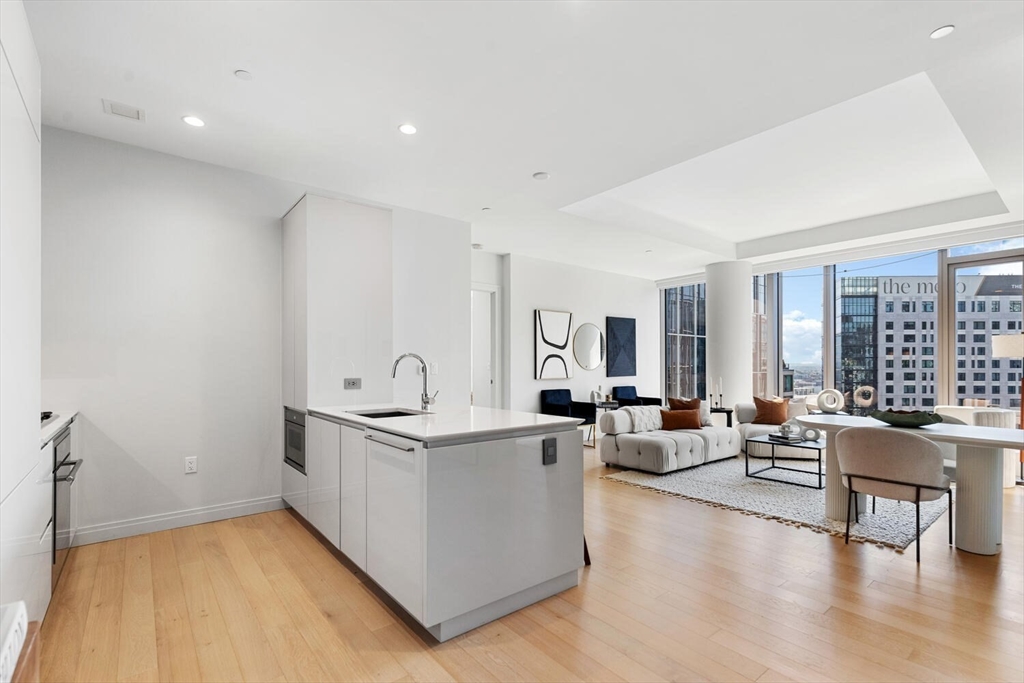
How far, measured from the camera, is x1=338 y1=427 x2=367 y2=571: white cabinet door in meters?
2.54

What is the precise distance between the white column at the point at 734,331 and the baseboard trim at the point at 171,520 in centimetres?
575

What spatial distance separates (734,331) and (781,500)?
10.9 feet

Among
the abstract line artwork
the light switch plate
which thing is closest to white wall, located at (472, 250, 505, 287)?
the abstract line artwork

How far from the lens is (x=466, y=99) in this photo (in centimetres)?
277

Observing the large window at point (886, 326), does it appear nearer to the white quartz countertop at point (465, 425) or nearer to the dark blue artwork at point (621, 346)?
the dark blue artwork at point (621, 346)

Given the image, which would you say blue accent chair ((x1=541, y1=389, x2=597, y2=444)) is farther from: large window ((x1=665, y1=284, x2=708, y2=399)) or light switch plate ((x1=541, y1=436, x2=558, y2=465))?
light switch plate ((x1=541, y1=436, x2=558, y2=465))

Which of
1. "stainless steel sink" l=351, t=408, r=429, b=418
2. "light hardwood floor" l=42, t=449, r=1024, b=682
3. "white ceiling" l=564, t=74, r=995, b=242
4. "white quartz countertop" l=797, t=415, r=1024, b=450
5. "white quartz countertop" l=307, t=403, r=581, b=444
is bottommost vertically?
"light hardwood floor" l=42, t=449, r=1024, b=682

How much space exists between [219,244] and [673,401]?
4.98m

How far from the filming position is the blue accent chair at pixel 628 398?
791 centimetres

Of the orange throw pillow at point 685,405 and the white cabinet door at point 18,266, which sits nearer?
the white cabinet door at point 18,266

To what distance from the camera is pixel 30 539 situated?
1729 mm

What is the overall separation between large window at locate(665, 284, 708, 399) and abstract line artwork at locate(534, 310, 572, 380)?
8.84 ft

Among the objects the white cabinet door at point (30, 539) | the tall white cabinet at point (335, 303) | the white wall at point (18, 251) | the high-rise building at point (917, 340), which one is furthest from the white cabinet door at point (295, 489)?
the high-rise building at point (917, 340)

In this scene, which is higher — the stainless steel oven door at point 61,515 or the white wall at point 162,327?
the white wall at point 162,327
